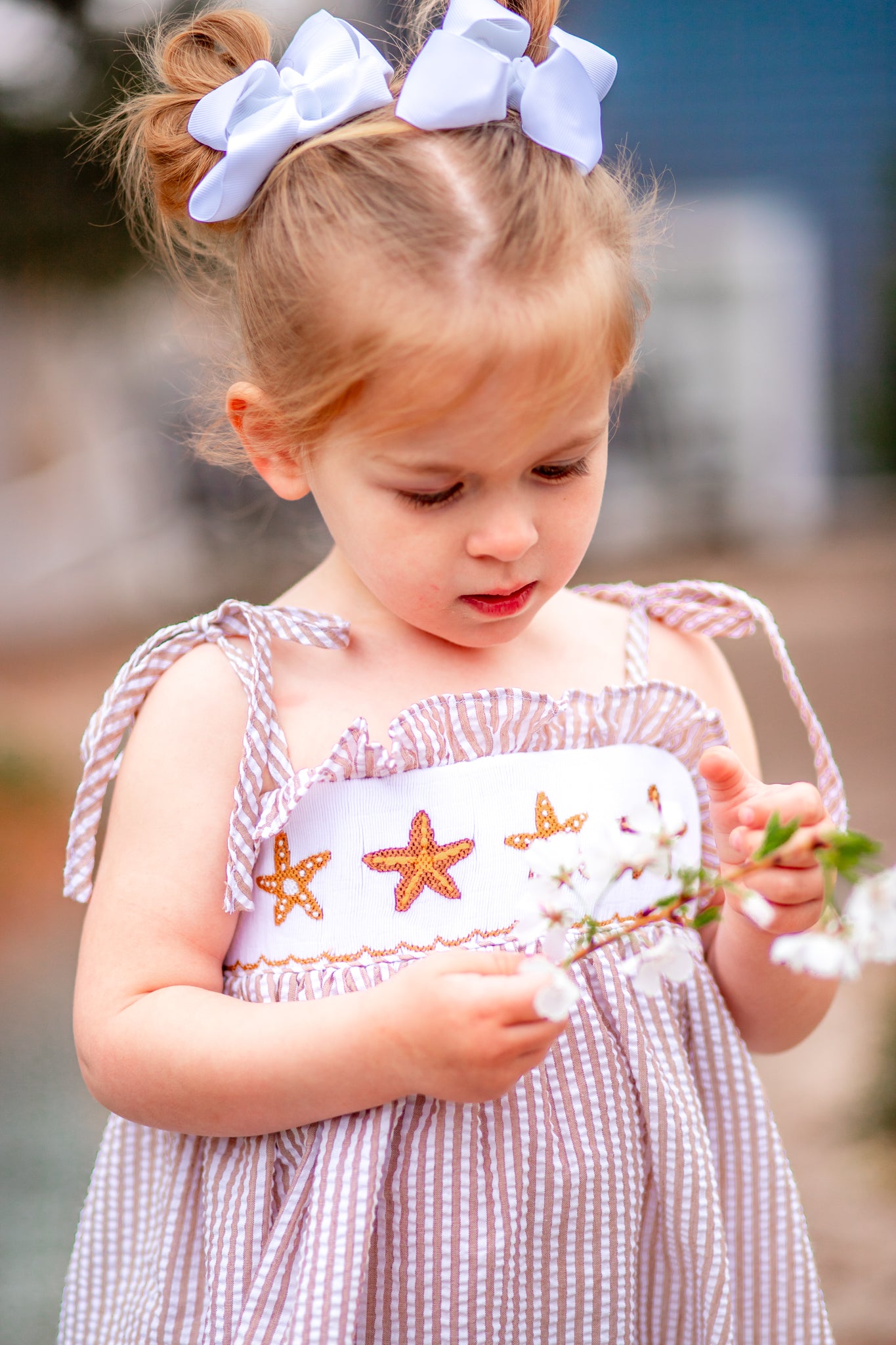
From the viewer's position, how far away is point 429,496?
103 centimetres

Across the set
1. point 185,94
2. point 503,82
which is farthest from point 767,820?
point 185,94

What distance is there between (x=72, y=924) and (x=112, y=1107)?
2.39 m

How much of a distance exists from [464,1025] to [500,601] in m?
0.39

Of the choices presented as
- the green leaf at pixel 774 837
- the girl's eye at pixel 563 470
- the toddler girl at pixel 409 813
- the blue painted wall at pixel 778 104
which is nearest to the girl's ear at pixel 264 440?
the toddler girl at pixel 409 813

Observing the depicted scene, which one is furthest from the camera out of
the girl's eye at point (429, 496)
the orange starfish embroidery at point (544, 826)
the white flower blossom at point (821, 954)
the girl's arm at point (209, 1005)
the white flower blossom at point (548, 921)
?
the orange starfish embroidery at point (544, 826)

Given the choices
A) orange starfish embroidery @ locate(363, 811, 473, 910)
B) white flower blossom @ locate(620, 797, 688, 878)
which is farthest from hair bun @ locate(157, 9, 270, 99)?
white flower blossom @ locate(620, 797, 688, 878)

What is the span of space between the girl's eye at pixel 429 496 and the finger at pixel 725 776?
1.02 feet

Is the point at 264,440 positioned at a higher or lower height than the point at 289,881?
higher

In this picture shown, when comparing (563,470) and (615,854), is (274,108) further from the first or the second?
(615,854)

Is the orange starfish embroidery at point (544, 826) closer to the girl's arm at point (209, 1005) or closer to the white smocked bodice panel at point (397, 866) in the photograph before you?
the white smocked bodice panel at point (397, 866)

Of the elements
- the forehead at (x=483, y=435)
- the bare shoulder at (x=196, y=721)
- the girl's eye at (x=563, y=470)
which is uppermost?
the girl's eye at (x=563, y=470)

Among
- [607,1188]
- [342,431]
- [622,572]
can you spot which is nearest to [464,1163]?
[607,1188]

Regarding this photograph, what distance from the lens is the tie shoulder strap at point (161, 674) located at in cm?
111

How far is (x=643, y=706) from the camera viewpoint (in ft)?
3.95
